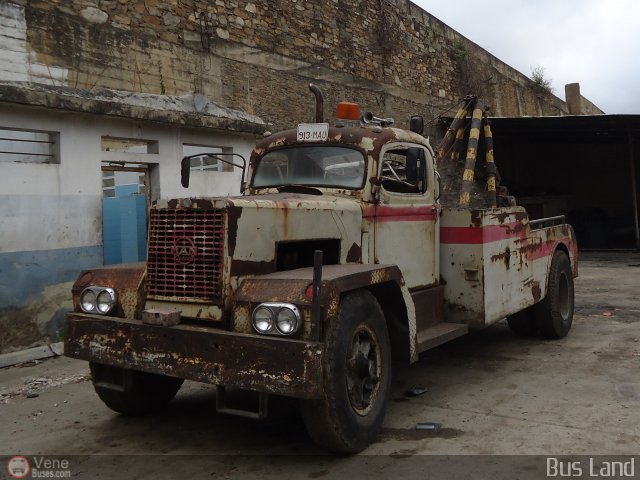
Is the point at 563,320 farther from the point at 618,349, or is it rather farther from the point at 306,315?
the point at 306,315

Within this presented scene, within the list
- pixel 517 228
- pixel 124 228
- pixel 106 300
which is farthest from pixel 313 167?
pixel 124 228

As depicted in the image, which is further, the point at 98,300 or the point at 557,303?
the point at 557,303

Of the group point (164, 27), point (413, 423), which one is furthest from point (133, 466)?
point (164, 27)

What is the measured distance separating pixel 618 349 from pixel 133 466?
4905 mm

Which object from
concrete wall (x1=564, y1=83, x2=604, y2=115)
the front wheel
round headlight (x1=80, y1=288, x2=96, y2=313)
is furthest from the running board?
concrete wall (x1=564, y1=83, x2=604, y2=115)

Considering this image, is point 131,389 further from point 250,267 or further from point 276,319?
point 276,319

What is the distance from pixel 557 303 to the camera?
6582mm

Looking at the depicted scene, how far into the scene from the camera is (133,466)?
11.5 feet

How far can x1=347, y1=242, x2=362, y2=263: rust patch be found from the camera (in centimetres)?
412

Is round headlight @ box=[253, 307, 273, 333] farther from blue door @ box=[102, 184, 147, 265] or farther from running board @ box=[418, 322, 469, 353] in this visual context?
blue door @ box=[102, 184, 147, 265]

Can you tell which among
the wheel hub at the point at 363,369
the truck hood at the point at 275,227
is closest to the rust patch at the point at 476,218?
the truck hood at the point at 275,227

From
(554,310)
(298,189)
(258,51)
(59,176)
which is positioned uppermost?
(258,51)

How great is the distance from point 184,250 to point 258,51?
743cm

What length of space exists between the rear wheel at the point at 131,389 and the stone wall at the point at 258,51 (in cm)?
442
